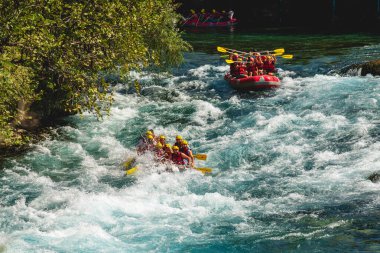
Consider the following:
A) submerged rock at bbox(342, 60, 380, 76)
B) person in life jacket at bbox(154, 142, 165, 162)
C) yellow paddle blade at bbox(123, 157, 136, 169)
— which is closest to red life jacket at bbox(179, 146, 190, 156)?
person in life jacket at bbox(154, 142, 165, 162)

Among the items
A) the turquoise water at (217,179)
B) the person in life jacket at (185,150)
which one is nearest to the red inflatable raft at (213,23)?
the turquoise water at (217,179)

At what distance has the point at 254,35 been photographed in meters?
41.8

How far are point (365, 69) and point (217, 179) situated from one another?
42.3ft

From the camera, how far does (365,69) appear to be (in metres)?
24.5

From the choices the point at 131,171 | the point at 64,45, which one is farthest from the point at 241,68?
the point at 64,45

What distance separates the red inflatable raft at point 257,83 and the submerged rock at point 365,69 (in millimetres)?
3627

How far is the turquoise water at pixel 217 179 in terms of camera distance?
10953 mm

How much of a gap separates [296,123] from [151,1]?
6309 mm

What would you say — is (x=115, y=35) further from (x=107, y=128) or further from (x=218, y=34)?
(x=218, y=34)

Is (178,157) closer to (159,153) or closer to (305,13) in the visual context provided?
(159,153)

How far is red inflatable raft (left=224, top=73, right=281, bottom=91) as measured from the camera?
23.5 meters

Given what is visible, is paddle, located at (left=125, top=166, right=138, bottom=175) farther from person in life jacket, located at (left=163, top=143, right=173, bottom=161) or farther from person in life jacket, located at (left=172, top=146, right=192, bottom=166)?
person in life jacket, located at (left=172, top=146, right=192, bottom=166)

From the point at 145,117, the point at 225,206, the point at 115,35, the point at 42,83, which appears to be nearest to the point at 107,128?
the point at 145,117

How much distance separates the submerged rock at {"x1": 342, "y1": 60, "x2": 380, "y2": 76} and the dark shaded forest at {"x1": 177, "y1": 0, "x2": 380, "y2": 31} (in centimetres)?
1714
